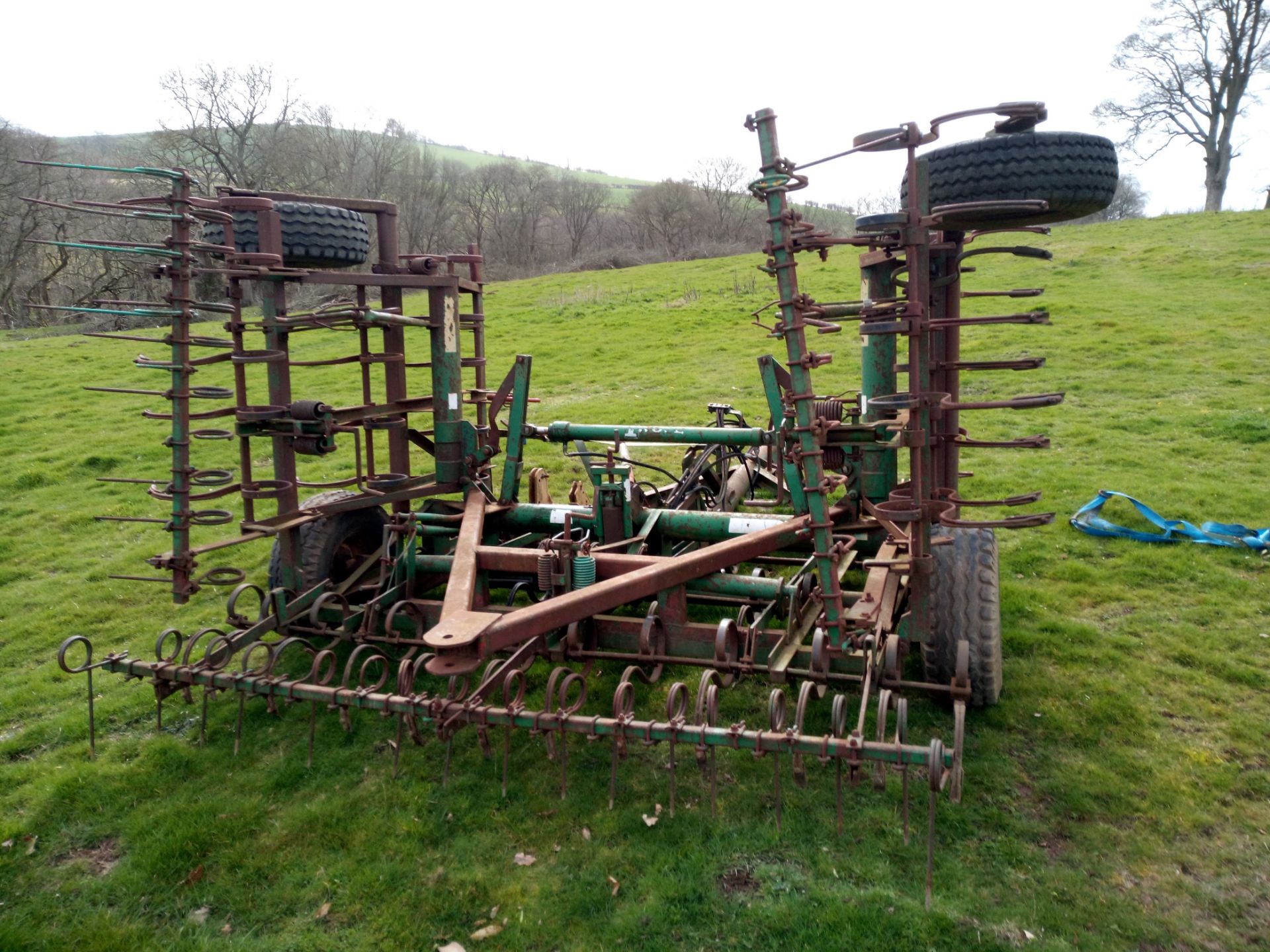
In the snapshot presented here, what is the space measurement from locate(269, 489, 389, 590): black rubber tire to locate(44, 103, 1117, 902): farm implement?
20 mm

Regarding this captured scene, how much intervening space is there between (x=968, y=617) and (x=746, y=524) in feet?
4.42

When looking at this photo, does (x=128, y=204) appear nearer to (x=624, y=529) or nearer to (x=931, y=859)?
(x=624, y=529)

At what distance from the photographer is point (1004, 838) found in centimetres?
358

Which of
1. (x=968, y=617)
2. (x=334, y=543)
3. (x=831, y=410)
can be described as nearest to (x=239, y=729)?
(x=334, y=543)

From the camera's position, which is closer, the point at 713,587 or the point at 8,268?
the point at 713,587

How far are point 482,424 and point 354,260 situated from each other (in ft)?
4.16

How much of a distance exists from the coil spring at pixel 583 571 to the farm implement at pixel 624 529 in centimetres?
2

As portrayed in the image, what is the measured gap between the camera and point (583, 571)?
177 inches

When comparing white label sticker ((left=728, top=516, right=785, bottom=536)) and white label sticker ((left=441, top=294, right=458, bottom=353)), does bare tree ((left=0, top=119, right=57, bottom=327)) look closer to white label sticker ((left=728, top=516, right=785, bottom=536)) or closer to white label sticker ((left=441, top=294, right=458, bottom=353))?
white label sticker ((left=441, top=294, right=458, bottom=353))

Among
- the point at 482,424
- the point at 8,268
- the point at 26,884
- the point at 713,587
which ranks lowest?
the point at 26,884

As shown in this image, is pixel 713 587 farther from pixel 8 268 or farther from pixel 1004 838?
pixel 8 268

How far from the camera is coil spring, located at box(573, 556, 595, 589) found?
14.7 feet

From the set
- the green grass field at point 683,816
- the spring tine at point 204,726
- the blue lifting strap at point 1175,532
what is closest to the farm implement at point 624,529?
the spring tine at point 204,726

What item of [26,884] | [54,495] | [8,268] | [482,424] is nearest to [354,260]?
[482,424]
